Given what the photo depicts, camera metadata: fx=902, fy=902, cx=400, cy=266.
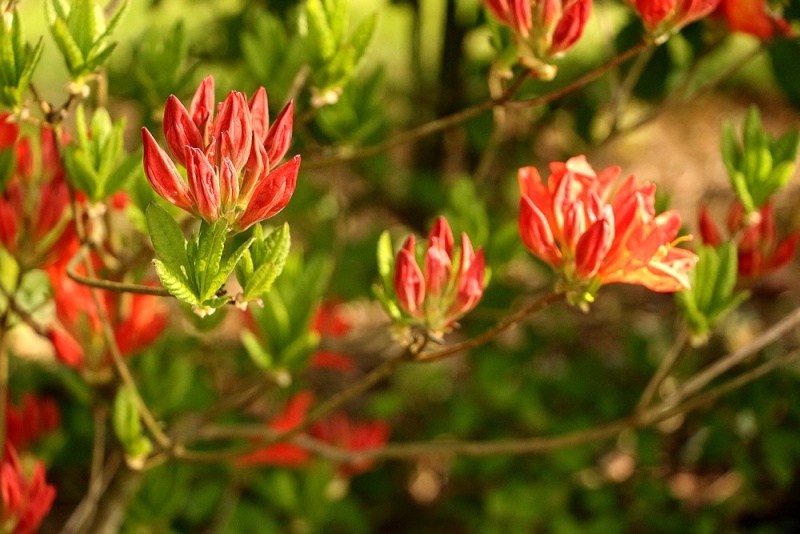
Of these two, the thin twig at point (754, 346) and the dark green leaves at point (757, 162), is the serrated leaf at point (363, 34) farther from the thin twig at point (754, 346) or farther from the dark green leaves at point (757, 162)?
the thin twig at point (754, 346)

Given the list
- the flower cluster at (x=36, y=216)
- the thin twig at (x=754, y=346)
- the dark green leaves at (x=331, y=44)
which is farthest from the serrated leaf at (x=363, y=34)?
the thin twig at (x=754, y=346)

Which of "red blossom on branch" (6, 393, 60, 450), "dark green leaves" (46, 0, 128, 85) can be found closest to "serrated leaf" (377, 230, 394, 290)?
"dark green leaves" (46, 0, 128, 85)

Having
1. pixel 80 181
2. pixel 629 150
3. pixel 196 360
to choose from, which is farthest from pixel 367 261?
pixel 629 150

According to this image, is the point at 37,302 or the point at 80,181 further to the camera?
the point at 37,302

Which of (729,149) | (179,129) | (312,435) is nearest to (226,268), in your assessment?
(179,129)

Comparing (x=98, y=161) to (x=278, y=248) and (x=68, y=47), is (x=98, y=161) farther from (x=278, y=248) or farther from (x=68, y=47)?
(x=278, y=248)

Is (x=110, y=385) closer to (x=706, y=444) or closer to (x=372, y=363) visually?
(x=706, y=444)
